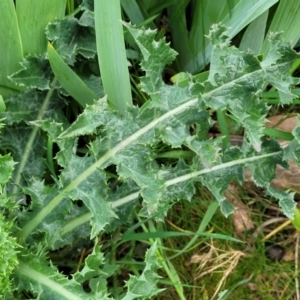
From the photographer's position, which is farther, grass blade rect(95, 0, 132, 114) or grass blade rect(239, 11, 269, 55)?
grass blade rect(239, 11, 269, 55)

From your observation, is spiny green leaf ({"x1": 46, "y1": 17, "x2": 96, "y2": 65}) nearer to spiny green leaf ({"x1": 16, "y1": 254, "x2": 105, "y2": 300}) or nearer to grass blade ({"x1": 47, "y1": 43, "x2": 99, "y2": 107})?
grass blade ({"x1": 47, "y1": 43, "x2": 99, "y2": 107})

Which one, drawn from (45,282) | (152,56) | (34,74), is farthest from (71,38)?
(45,282)

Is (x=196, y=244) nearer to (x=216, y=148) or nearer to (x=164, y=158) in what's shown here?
(x=164, y=158)

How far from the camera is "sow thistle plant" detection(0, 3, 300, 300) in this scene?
121cm

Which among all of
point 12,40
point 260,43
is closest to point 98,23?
point 12,40

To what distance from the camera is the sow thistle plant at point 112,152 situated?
1207 millimetres

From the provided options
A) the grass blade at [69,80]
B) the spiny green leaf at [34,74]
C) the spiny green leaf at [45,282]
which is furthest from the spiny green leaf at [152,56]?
the spiny green leaf at [45,282]

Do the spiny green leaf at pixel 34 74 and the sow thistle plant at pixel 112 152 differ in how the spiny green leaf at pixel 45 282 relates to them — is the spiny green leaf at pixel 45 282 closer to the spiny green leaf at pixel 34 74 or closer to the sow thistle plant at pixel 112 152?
the sow thistle plant at pixel 112 152

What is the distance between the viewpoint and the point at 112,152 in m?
1.29

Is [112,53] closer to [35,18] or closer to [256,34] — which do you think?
[35,18]

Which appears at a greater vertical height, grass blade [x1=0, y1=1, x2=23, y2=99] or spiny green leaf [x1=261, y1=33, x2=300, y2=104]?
grass blade [x1=0, y1=1, x2=23, y2=99]

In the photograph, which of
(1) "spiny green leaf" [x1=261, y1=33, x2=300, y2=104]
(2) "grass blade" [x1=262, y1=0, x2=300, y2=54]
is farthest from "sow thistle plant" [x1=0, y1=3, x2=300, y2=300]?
(2) "grass blade" [x1=262, y1=0, x2=300, y2=54]

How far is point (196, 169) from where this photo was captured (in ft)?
4.65

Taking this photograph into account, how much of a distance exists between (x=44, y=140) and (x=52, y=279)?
1.21 feet
